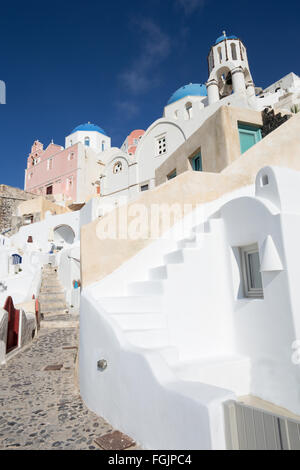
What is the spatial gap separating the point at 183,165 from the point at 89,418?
891 cm

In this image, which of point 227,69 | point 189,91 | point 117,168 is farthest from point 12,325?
point 189,91

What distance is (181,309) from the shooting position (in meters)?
4.18

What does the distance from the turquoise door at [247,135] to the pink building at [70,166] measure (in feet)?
101

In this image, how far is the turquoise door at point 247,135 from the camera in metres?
8.96

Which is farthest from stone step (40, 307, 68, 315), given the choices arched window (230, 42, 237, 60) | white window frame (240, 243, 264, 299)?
arched window (230, 42, 237, 60)

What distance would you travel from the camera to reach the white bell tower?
83.2 feet

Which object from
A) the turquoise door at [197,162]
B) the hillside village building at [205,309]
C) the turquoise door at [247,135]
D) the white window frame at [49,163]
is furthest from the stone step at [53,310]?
the white window frame at [49,163]

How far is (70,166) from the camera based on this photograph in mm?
39969

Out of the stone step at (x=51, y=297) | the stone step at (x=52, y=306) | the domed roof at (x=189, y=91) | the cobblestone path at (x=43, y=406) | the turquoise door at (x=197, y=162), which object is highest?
the domed roof at (x=189, y=91)

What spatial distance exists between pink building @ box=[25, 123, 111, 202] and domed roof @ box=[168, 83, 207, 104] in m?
14.6

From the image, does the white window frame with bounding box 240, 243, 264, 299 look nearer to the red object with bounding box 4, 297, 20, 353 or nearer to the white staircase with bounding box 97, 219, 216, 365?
the white staircase with bounding box 97, 219, 216, 365

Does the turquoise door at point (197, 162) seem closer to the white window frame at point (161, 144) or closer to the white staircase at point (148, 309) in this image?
the white staircase at point (148, 309)

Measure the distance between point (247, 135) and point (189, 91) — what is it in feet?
84.5
